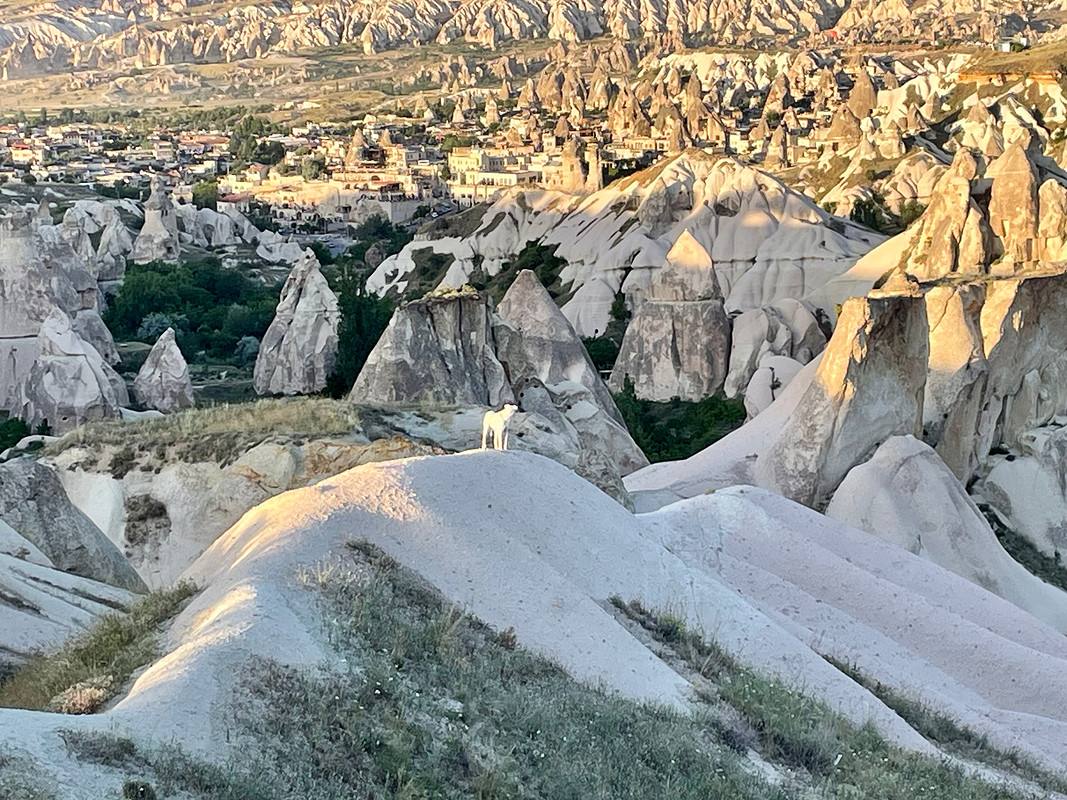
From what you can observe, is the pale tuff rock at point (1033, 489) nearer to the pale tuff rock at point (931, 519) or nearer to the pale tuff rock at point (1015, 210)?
the pale tuff rock at point (931, 519)

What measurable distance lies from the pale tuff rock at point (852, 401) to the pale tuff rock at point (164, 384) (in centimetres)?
1365

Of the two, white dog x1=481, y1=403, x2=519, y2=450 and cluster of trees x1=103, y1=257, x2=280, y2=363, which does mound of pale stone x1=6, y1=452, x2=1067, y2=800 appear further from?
cluster of trees x1=103, y1=257, x2=280, y2=363

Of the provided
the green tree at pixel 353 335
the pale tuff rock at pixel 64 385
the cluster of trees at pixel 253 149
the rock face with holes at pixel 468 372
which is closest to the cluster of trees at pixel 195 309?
the green tree at pixel 353 335

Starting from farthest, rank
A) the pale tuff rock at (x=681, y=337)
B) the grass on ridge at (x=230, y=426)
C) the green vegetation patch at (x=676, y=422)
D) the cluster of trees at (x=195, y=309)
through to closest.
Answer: the cluster of trees at (x=195, y=309), the pale tuff rock at (x=681, y=337), the green vegetation patch at (x=676, y=422), the grass on ridge at (x=230, y=426)

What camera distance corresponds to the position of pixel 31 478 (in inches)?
327

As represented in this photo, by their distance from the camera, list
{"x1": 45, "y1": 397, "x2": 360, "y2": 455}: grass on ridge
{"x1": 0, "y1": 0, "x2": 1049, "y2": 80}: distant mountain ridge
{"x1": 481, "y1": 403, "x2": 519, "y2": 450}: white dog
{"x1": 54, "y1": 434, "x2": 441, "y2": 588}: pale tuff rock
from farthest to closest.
→ 1. {"x1": 0, "y1": 0, "x2": 1049, "y2": 80}: distant mountain ridge
2. {"x1": 45, "y1": 397, "x2": 360, "y2": 455}: grass on ridge
3. {"x1": 54, "y1": 434, "x2": 441, "y2": 588}: pale tuff rock
4. {"x1": 481, "y1": 403, "x2": 519, "y2": 450}: white dog

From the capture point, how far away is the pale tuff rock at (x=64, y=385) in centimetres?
2388

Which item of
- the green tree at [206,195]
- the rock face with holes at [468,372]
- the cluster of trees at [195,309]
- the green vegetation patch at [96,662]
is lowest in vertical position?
the cluster of trees at [195,309]

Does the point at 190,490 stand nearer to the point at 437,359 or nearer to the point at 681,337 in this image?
the point at 437,359

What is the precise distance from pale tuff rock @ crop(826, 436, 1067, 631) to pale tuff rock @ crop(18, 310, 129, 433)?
13.4 meters

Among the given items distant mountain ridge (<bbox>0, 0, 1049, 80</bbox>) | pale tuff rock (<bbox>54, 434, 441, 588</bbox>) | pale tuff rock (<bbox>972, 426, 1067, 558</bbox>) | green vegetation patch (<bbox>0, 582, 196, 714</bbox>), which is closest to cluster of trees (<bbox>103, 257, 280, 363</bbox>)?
pale tuff rock (<bbox>972, 426, 1067, 558</bbox>)

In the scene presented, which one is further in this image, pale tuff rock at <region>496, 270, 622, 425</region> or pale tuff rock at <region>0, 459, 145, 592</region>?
pale tuff rock at <region>496, 270, 622, 425</region>

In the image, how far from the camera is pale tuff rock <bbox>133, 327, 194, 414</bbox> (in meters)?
26.2

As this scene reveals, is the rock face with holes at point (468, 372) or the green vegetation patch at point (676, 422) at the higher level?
the rock face with holes at point (468, 372)
